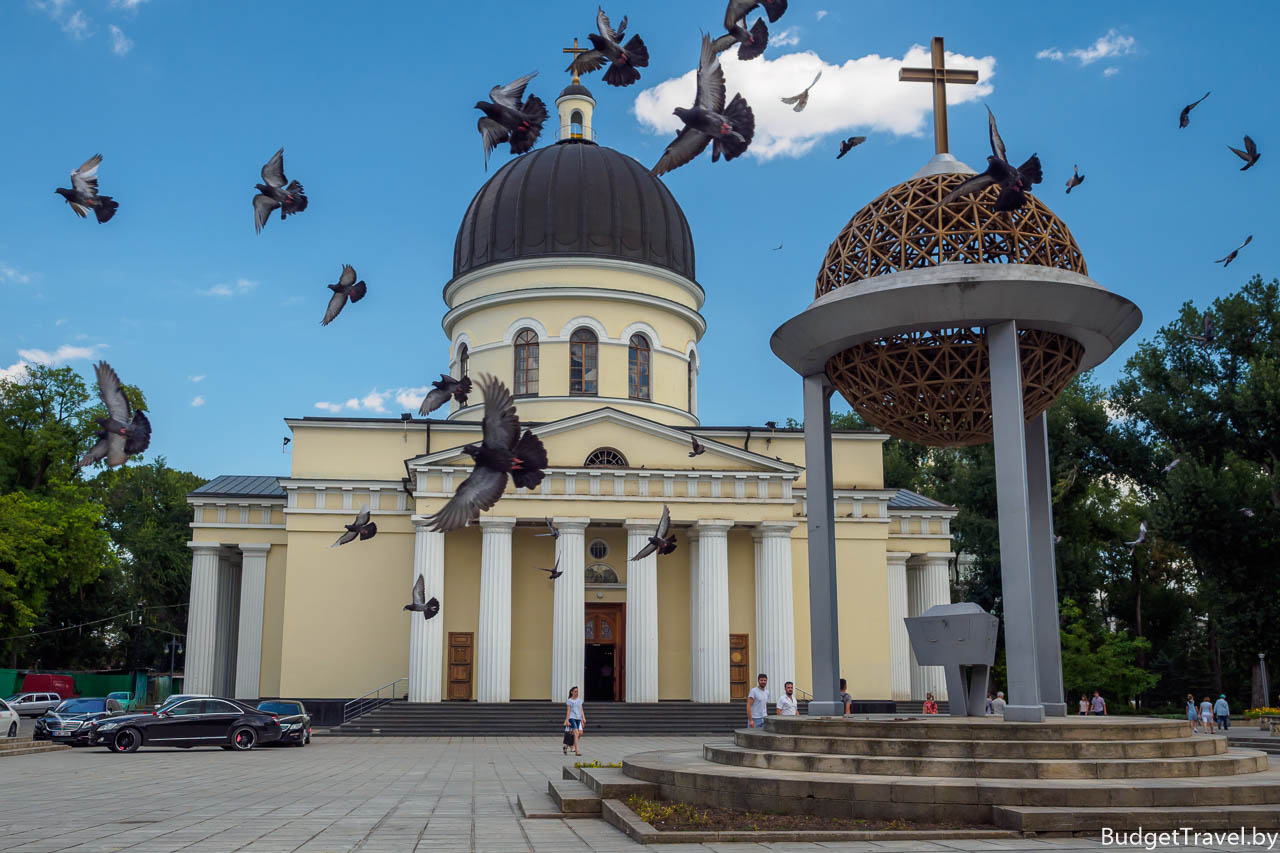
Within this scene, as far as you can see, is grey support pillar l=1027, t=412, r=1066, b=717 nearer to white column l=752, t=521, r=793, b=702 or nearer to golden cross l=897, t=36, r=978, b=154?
golden cross l=897, t=36, r=978, b=154

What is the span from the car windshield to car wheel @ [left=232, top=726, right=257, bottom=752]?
297 inches

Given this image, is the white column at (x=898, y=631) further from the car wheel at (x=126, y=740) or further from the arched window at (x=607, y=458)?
the car wheel at (x=126, y=740)

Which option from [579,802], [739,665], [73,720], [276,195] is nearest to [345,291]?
[276,195]

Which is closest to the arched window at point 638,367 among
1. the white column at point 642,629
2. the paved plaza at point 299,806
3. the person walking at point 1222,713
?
the white column at point 642,629

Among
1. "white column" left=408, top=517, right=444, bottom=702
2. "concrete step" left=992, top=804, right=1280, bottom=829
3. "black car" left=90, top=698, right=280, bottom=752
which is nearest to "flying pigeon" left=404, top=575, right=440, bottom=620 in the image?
"white column" left=408, top=517, right=444, bottom=702

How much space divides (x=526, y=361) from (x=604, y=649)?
1011cm

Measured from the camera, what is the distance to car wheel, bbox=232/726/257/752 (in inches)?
920

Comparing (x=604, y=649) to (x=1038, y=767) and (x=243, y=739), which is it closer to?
(x=243, y=739)

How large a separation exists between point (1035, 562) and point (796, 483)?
22618mm

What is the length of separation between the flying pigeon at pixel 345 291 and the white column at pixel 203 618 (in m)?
24.4

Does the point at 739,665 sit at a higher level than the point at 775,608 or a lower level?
lower

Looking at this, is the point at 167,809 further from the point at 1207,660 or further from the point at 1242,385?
the point at 1207,660

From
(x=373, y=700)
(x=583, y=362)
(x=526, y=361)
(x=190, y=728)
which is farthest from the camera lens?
(x=526, y=361)

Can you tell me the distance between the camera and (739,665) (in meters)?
34.6
